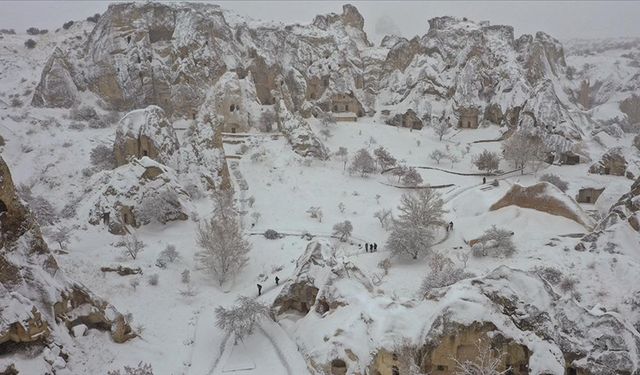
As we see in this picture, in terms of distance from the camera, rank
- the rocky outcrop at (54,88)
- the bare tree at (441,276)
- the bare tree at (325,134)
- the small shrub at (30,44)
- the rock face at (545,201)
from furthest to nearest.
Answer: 1. the small shrub at (30,44)
2. the bare tree at (325,134)
3. the rocky outcrop at (54,88)
4. the rock face at (545,201)
5. the bare tree at (441,276)

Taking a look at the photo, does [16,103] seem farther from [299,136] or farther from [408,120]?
[408,120]

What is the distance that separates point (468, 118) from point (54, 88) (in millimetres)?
59648

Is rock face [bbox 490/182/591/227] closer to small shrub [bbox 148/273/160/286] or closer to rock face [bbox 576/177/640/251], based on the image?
rock face [bbox 576/177/640/251]

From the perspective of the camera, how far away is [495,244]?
3569cm

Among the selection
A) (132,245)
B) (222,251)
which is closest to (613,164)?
(222,251)

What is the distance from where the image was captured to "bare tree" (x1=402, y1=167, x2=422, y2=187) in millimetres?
53781

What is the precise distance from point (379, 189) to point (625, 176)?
2708 cm

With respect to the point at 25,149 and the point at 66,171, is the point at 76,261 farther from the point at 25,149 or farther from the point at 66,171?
the point at 25,149

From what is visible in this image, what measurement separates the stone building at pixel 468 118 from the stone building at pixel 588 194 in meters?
27.7

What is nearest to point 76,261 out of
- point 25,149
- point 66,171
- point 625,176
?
point 66,171

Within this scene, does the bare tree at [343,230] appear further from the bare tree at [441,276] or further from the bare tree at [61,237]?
the bare tree at [61,237]

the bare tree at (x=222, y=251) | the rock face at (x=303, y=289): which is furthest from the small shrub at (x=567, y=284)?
the bare tree at (x=222, y=251)

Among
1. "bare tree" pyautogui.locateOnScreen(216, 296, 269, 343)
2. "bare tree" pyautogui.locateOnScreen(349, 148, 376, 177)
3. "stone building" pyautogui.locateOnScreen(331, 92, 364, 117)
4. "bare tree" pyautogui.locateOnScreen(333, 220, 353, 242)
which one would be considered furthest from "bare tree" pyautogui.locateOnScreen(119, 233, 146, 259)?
"stone building" pyautogui.locateOnScreen(331, 92, 364, 117)

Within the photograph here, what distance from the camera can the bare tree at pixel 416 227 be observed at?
36.1 metres
